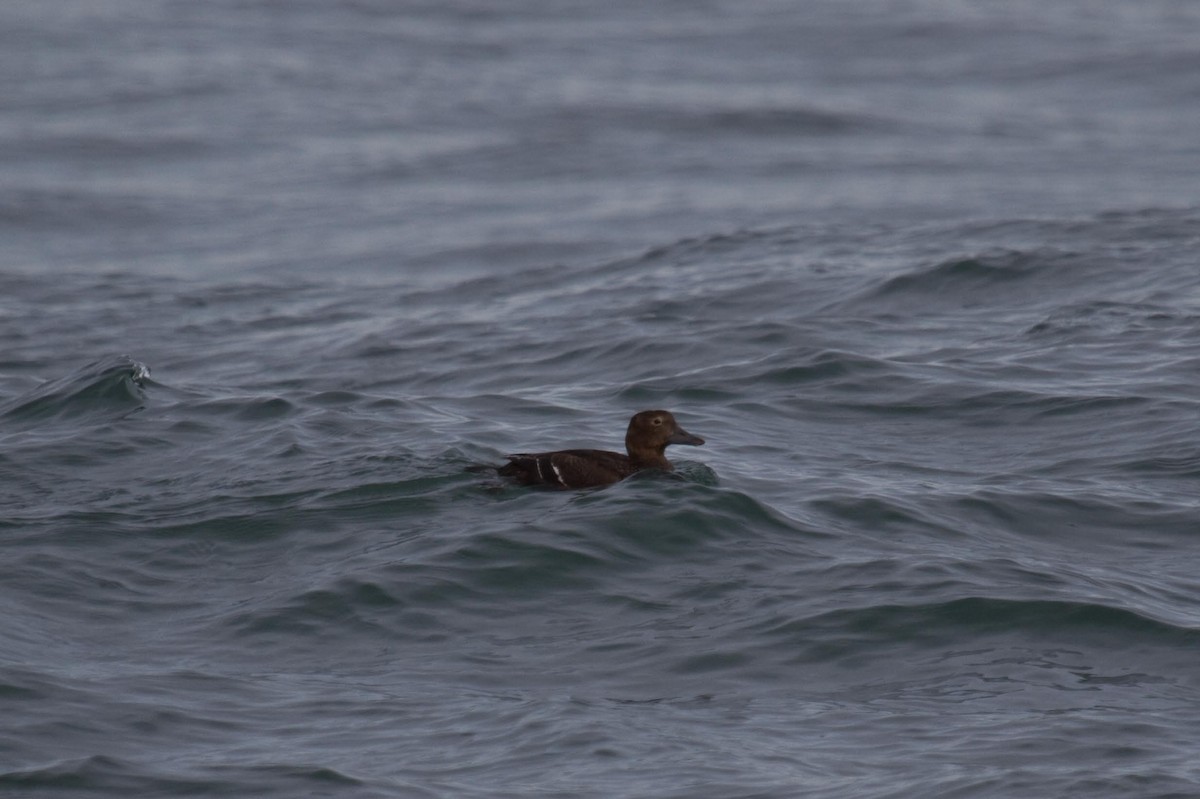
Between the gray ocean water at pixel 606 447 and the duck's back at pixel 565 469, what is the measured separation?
0.41 ft

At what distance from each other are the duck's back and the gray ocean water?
126 mm

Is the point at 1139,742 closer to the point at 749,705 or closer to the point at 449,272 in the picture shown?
the point at 749,705

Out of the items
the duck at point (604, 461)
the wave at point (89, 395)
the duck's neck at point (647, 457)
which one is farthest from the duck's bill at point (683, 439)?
the wave at point (89, 395)

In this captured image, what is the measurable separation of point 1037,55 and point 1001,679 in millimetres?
25175

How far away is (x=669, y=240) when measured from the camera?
63.6ft

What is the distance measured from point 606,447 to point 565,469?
1.71 meters

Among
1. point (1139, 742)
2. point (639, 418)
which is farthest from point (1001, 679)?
point (639, 418)

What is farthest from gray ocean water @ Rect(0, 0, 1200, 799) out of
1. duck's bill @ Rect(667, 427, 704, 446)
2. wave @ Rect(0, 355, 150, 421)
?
duck's bill @ Rect(667, 427, 704, 446)

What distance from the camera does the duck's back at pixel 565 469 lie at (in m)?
9.48

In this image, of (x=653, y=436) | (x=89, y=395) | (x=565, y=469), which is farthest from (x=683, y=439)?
(x=89, y=395)

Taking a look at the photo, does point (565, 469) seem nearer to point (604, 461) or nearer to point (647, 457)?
point (604, 461)

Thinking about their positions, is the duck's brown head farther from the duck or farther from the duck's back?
the duck's back

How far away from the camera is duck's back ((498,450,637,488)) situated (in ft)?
31.1

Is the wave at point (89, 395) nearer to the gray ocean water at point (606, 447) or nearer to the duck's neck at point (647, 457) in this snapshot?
the gray ocean water at point (606, 447)
